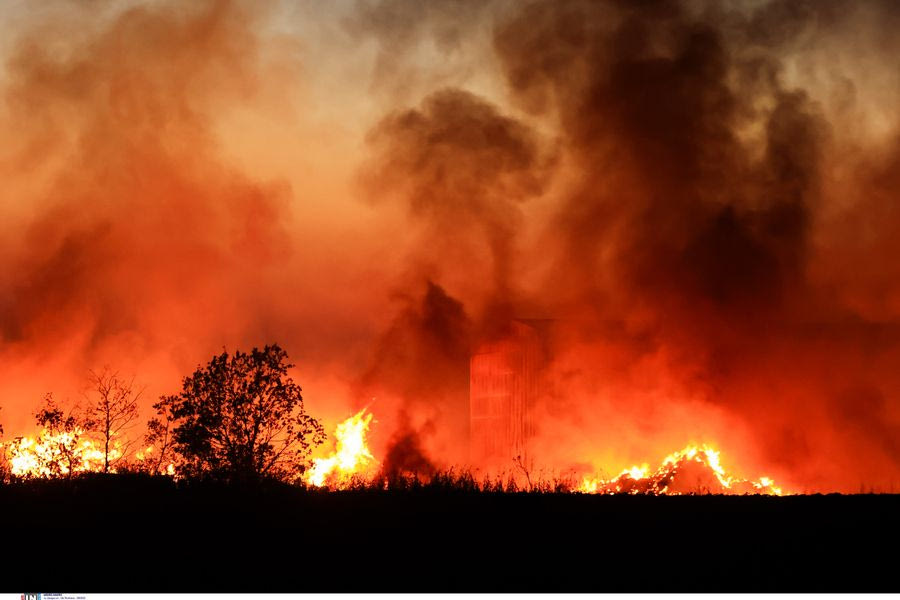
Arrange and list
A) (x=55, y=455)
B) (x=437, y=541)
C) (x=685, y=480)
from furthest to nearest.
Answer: (x=685, y=480), (x=55, y=455), (x=437, y=541)

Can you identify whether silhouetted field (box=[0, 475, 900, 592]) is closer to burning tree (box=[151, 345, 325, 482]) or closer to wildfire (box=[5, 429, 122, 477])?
burning tree (box=[151, 345, 325, 482])

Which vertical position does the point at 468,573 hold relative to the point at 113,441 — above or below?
below

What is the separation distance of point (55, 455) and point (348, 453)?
789cm

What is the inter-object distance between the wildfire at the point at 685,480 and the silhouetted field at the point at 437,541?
8.13 meters

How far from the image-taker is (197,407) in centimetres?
1831

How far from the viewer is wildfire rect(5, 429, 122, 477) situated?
20281mm

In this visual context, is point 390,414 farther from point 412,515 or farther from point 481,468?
point 412,515

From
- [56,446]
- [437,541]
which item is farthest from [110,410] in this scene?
[437,541]

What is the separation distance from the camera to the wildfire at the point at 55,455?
66.5 feet

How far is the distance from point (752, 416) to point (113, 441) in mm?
17939

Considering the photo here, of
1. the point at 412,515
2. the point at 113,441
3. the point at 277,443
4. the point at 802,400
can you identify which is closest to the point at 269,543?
the point at 412,515

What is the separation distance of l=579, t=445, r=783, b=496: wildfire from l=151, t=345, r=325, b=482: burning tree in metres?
8.87

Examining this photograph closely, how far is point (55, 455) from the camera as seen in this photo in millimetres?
20531

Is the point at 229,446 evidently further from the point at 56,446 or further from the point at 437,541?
the point at 437,541
